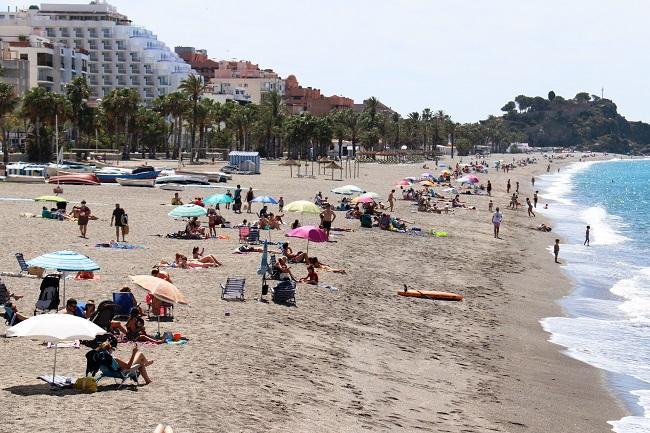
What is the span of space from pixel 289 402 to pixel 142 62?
118m

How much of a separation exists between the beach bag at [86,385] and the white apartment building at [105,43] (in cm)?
11469

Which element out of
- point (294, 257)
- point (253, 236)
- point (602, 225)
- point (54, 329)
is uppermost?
point (54, 329)

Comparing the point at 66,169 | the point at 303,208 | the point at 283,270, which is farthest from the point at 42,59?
the point at 283,270

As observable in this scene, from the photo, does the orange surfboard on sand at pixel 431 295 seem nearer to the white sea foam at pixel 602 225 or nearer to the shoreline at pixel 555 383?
the shoreline at pixel 555 383

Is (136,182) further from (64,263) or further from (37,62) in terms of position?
(37,62)

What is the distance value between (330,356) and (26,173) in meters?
39.0

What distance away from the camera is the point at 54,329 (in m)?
12.2

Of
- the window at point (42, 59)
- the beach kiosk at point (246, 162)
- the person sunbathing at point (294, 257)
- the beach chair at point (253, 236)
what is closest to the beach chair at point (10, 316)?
the person sunbathing at point (294, 257)

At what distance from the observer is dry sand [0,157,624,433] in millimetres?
12109

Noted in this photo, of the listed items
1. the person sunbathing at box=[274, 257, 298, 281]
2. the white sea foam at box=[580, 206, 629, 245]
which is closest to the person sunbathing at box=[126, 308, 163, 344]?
the person sunbathing at box=[274, 257, 298, 281]

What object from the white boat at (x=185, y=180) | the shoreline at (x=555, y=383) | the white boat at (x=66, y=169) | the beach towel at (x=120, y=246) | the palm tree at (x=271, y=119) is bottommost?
the shoreline at (x=555, y=383)

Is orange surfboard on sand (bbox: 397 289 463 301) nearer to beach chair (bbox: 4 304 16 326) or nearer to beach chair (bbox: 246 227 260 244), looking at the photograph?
beach chair (bbox: 246 227 260 244)

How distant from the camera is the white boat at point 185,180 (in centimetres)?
5188

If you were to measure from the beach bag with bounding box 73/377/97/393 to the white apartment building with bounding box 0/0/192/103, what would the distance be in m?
115
